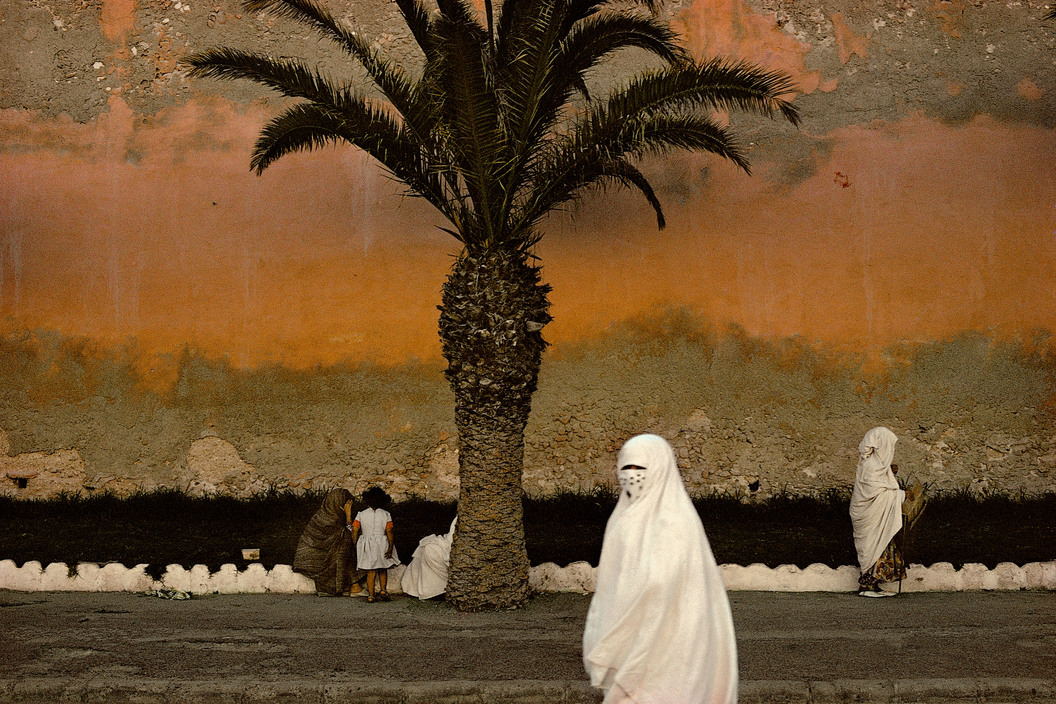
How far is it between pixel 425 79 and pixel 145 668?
5110 mm

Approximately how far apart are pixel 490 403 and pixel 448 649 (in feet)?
7.43

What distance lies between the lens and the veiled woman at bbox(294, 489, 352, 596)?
9945 mm

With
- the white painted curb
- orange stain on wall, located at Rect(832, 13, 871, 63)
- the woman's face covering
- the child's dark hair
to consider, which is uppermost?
orange stain on wall, located at Rect(832, 13, 871, 63)

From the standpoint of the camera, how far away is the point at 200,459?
13125 millimetres

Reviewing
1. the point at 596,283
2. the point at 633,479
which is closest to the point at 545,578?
the point at 596,283

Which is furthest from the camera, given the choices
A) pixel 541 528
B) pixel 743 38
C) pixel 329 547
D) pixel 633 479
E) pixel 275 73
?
pixel 743 38

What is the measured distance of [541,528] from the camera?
39.4ft

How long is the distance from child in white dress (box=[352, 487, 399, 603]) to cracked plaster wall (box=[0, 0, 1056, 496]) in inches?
124

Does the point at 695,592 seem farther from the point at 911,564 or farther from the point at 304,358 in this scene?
the point at 304,358

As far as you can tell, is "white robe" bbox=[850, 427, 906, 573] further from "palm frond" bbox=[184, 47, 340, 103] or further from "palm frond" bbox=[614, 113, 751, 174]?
"palm frond" bbox=[184, 47, 340, 103]

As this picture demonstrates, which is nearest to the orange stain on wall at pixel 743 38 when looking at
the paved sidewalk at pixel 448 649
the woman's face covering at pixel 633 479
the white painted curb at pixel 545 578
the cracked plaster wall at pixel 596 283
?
the cracked plaster wall at pixel 596 283

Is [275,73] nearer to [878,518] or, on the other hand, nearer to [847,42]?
[878,518]

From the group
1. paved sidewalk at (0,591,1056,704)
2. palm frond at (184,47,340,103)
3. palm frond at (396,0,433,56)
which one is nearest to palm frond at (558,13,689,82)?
palm frond at (396,0,433,56)

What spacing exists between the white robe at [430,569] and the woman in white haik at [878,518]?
12.3ft
